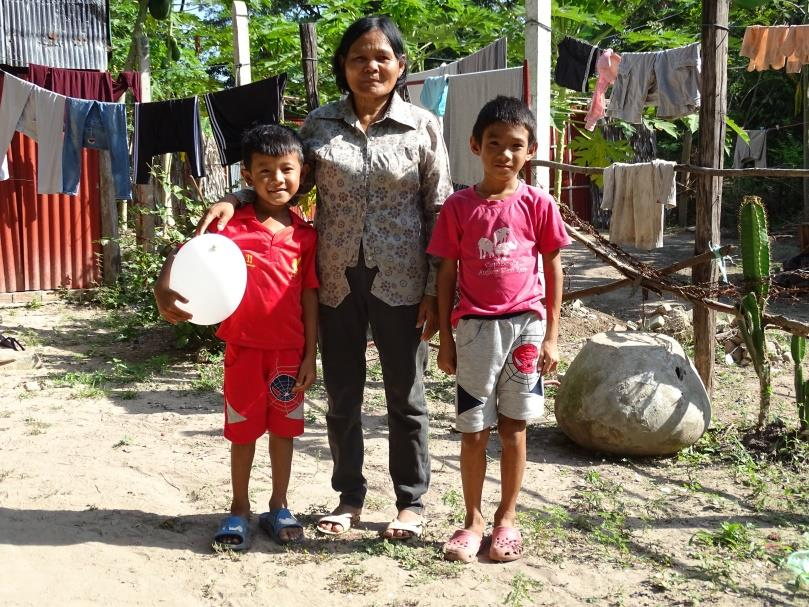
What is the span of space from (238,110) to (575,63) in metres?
2.80

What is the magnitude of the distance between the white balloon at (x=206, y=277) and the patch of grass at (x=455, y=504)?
4.24 feet

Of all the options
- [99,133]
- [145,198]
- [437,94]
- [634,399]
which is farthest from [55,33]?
[634,399]

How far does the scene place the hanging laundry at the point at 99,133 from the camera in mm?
7441

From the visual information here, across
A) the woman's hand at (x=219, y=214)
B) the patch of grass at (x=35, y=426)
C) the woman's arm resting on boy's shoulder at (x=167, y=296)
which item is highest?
the woman's hand at (x=219, y=214)

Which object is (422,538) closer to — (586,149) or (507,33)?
(586,149)

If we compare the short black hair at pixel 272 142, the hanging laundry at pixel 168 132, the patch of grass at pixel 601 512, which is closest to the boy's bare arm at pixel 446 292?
the short black hair at pixel 272 142

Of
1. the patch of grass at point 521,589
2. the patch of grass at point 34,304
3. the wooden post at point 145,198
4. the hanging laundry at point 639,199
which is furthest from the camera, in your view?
the wooden post at point 145,198

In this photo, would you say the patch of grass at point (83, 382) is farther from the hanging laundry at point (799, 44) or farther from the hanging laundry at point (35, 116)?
the hanging laundry at point (799, 44)

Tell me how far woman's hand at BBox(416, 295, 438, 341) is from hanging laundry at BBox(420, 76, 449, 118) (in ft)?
13.9

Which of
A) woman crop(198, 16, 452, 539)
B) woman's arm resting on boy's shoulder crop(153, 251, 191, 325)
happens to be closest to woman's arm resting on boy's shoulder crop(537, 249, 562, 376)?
woman crop(198, 16, 452, 539)

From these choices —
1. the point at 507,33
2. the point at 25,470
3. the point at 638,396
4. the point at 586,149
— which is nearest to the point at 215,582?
the point at 25,470

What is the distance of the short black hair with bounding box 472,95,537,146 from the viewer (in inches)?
115

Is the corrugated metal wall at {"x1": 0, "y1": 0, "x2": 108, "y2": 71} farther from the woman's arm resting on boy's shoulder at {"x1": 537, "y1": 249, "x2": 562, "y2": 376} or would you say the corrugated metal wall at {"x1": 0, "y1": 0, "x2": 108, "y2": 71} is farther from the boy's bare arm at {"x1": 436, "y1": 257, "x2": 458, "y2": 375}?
the woman's arm resting on boy's shoulder at {"x1": 537, "y1": 249, "x2": 562, "y2": 376}

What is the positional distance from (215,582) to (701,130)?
3501 millimetres
